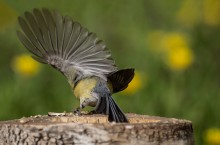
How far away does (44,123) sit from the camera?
2.61m

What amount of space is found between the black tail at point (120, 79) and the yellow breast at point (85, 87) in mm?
73

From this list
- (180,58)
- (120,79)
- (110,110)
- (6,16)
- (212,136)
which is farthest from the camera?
(6,16)

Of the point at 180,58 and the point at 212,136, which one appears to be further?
the point at 180,58

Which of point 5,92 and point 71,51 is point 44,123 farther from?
point 5,92

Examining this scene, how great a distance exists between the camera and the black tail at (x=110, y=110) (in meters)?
2.80

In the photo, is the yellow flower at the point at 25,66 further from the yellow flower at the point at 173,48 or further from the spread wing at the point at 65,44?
the spread wing at the point at 65,44

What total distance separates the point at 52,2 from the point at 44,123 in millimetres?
3991

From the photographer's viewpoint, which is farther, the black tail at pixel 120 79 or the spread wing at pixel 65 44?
the spread wing at pixel 65 44

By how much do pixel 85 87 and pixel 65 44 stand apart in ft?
0.63

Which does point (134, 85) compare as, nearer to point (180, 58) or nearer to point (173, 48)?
point (180, 58)

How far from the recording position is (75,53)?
3225 mm

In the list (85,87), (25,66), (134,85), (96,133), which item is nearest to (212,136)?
(134,85)

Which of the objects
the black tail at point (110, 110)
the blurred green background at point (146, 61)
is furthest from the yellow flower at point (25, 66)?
the black tail at point (110, 110)

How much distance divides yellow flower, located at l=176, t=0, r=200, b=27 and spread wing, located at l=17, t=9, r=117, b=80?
263 cm
